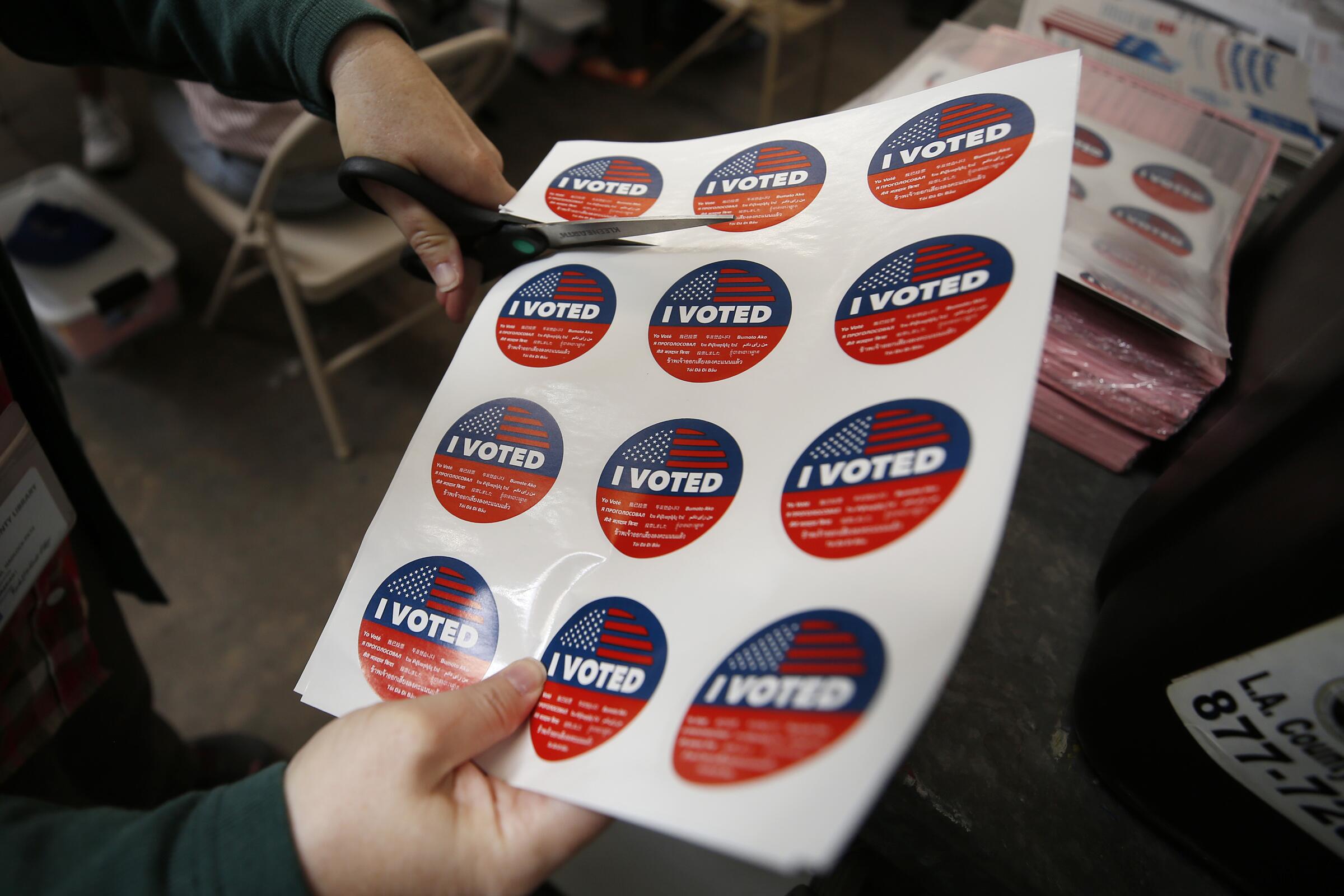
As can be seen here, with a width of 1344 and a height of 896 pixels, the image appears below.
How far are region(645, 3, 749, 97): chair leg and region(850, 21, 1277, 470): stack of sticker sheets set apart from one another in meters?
1.15

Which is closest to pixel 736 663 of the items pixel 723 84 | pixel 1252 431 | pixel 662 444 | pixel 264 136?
pixel 662 444

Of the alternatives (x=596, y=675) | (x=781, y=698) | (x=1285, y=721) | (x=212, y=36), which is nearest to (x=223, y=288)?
(x=212, y=36)

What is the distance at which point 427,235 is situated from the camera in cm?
63

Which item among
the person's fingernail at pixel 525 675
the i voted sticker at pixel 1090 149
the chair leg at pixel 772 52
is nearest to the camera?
the person's fingernail at pixel 525 675

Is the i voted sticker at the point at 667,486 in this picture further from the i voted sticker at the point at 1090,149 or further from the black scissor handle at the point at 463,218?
the i voted sticker at the point at 1090,149

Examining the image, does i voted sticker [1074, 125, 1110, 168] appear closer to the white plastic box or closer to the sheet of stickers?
the sheet of stickers

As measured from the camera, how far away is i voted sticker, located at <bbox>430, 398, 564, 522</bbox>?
52 centimetres

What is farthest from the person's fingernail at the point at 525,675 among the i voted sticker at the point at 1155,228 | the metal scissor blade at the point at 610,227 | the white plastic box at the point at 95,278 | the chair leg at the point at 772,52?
the chair leg at the point at 772,52

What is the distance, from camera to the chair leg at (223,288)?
1459 millimetres

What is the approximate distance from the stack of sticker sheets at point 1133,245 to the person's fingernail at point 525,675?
1.71 feet

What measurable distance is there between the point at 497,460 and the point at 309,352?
3.48 feet

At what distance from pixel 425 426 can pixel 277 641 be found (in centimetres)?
106

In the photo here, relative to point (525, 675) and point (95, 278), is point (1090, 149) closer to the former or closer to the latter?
point (525, 675)

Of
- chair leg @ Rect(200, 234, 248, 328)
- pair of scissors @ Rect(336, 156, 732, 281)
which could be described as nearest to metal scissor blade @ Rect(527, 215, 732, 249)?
pair of scissors @ Rect(336, 156, 732, 281)
